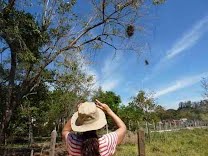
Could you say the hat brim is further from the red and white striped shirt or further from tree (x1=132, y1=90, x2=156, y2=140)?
tree (x1=132, y1=90, x2=156, y2=140)

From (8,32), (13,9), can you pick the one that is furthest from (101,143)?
(13,9)

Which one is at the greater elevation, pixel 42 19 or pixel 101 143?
pixel 42 19

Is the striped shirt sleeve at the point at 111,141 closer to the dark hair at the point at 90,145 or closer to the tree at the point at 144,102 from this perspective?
the dark hair at the point at 90,145

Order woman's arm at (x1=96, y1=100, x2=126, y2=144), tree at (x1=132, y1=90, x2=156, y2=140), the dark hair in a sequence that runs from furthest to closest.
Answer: tree at (x1=132, y1=90, x2=156, y2=140)
woman's arm at (x1=96, y1=100, x2=126, y2=144)
the dark hair

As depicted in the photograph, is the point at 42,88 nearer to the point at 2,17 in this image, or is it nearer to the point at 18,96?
the point at 18,96

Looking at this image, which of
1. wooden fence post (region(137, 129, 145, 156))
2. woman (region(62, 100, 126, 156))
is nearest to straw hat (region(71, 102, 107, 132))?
woman (region(62, 100, 126, 156))

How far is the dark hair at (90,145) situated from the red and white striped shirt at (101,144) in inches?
3.9

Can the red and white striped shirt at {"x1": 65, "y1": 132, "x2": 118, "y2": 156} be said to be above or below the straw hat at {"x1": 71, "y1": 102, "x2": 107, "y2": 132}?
below

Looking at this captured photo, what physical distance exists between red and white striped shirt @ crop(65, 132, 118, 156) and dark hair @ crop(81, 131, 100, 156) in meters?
0.10

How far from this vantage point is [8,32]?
15008 millimetres

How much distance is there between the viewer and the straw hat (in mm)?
2814

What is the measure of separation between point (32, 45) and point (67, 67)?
2893mm

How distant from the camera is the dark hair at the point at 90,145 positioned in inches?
110

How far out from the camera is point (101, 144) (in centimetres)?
295
